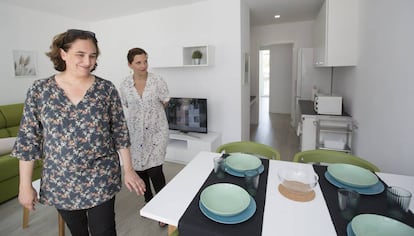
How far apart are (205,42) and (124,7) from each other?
1.47 m

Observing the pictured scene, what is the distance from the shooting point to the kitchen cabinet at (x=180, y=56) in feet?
11.2

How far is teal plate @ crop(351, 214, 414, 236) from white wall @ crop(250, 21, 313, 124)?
5101 millimetres

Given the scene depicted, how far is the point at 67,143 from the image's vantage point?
1.05 m

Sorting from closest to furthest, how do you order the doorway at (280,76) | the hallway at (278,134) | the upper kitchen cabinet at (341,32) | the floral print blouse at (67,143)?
the floral print blouse at (67,143)
the upper kitchen cabinet at (341,32)
the hallway at (278,134)
the doorway at (280,76)

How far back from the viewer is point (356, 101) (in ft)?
8.96

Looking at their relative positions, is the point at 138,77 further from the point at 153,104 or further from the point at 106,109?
the point at 106,109

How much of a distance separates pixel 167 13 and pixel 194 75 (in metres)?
1.16

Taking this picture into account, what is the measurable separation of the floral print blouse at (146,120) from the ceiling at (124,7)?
6.93 feet

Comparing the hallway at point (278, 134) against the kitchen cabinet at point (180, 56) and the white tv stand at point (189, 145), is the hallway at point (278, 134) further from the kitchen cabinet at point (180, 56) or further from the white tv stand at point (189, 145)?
the kitchen cabinet at point (180, 56)

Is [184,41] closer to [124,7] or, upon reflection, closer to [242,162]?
[124,7]

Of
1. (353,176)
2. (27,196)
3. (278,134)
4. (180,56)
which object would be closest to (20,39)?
(180,56)

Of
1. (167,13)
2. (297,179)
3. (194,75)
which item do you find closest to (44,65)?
(167,13)

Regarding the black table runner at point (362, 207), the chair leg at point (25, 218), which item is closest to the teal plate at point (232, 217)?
the black table runner at point (362, 207)

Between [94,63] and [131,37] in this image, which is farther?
[131,37]
